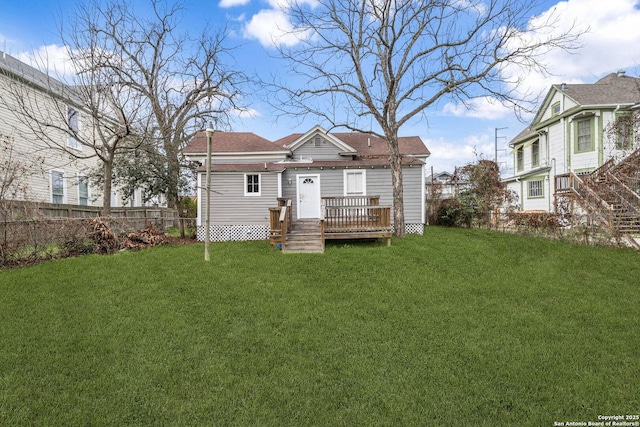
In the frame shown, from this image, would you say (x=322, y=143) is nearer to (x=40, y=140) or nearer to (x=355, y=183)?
(x=355, y=183)

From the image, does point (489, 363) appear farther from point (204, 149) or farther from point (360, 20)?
point (204, 149)

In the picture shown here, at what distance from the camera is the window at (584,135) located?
53.8ft

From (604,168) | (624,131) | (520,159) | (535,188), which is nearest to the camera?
(604,168)

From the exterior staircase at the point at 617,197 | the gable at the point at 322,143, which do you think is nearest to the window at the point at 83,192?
the gable at the point at 322,143

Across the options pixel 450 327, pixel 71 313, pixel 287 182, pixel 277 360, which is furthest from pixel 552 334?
pixel 287 182

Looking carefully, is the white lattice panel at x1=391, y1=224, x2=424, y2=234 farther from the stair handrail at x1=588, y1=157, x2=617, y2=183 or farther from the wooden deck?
the stair handrail at x1=588, y1=157, x2=617, y2=183

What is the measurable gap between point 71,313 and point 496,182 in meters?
15.6

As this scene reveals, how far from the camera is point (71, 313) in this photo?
16.1 ft

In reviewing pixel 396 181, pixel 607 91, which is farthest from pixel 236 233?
pixel 607 91

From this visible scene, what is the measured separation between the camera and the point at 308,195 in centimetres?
1342

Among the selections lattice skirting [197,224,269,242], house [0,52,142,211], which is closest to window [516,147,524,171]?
lattice skirting [197,224,269,242]

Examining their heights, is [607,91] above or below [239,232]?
above

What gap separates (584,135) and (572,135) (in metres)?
0.51

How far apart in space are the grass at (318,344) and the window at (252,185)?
550 cm
